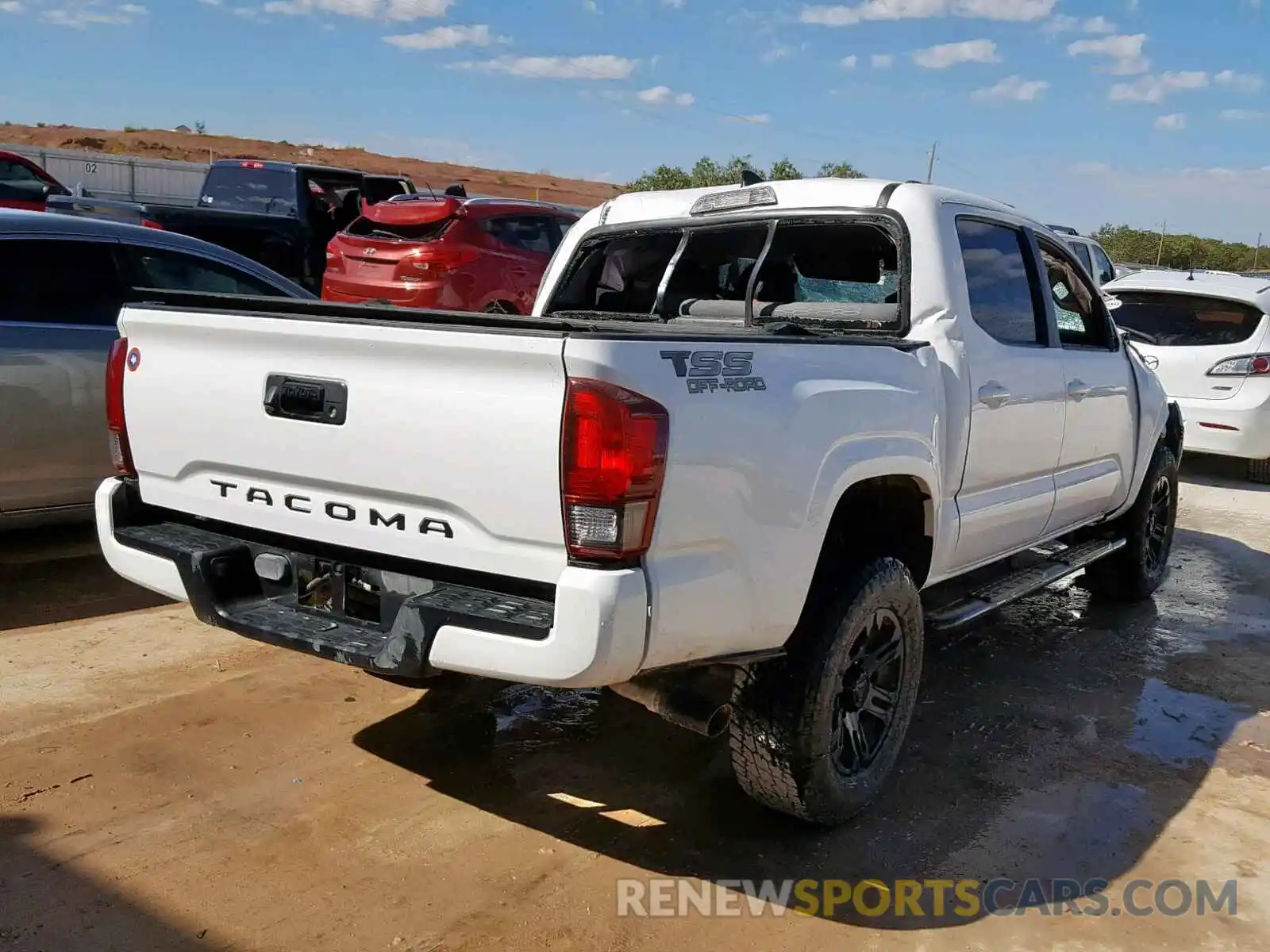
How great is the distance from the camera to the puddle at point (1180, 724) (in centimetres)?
429

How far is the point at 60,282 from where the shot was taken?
209 inches

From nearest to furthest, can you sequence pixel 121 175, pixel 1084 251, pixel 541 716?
pixel 541 716, pixel 1084 251, pixel 121 175

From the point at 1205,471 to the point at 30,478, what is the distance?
988 cm

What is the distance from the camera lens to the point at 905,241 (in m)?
4.02

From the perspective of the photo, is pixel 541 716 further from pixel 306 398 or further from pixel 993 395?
pixel 993 395

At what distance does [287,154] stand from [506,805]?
6342cm

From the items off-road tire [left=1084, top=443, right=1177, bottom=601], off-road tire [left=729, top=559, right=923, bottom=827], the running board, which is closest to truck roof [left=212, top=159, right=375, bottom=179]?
off-road tire [left=1084, top=443, right=1177, bottom=601]

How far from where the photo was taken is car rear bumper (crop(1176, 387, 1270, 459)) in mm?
9445

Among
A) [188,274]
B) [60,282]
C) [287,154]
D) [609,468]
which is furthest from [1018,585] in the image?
[287,154]

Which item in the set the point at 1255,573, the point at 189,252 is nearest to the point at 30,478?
the point at 189,252

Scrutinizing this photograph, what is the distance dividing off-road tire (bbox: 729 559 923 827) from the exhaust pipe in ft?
0.38

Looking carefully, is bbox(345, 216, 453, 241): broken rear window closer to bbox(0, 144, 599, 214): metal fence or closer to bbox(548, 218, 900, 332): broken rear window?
bbox(548, 218, 900, 332): broken rear window

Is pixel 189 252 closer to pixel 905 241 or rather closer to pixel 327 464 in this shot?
pixel 327 464

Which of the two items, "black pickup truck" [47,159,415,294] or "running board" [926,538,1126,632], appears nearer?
"running board" [926,538,1126,632]
